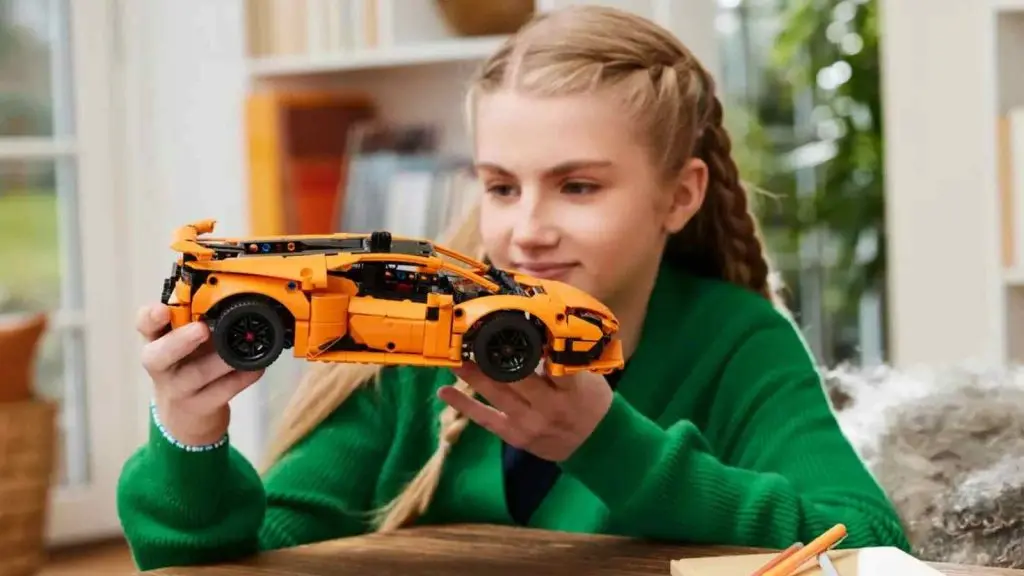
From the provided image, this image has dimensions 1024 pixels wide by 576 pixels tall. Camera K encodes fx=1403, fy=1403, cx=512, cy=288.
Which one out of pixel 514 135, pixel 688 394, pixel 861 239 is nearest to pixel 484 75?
pixel 514 135

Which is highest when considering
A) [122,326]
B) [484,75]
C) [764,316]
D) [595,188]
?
[484,75]

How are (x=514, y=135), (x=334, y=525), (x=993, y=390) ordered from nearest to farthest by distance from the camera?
(x=514, y=135) → (x=334, y=525) → (x=993, y=390)

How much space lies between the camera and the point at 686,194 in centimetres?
129

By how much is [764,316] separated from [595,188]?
244 millimetres

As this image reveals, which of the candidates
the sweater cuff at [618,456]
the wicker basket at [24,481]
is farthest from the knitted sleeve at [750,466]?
the wicker basket at [24,481]

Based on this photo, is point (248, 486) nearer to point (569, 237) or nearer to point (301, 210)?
point (569, 237)

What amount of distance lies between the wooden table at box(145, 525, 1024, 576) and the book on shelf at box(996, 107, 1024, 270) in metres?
1.48

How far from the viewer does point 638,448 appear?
105 centimetres

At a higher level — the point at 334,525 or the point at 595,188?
the point at 595,188

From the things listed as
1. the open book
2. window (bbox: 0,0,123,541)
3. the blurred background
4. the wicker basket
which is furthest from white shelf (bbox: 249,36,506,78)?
the open book

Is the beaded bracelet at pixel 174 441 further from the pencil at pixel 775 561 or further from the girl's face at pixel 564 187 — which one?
the pencil at pixel 775 561

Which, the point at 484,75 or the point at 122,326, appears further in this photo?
the point at 122,326

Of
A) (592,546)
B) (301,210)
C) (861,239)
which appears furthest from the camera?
(861,239)

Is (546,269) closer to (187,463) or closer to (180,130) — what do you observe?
(187,463)
